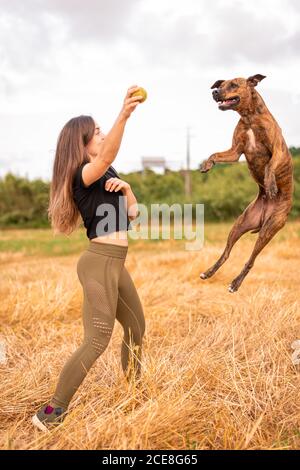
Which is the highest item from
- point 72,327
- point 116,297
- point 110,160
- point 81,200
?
point 110,160

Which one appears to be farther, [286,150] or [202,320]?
[202,320]

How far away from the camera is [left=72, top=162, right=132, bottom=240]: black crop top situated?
2.81m

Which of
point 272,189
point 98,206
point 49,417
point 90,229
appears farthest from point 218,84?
point 49,417

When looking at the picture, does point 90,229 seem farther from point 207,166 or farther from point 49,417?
point 49,417

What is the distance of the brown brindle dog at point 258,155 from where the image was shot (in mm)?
2152

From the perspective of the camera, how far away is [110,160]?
2564 mm

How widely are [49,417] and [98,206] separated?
1174mm

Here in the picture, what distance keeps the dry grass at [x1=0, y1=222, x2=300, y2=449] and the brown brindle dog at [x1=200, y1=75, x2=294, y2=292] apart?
0.99 meters

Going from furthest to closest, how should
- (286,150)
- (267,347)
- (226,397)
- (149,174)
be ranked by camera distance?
(149,174), (267,347), (226,397), (286,150)

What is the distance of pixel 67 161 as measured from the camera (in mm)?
2795

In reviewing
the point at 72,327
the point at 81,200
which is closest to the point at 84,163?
the point at 81,200

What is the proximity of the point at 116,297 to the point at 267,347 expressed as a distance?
1686 millimetres

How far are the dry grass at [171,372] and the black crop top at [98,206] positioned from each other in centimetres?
99
